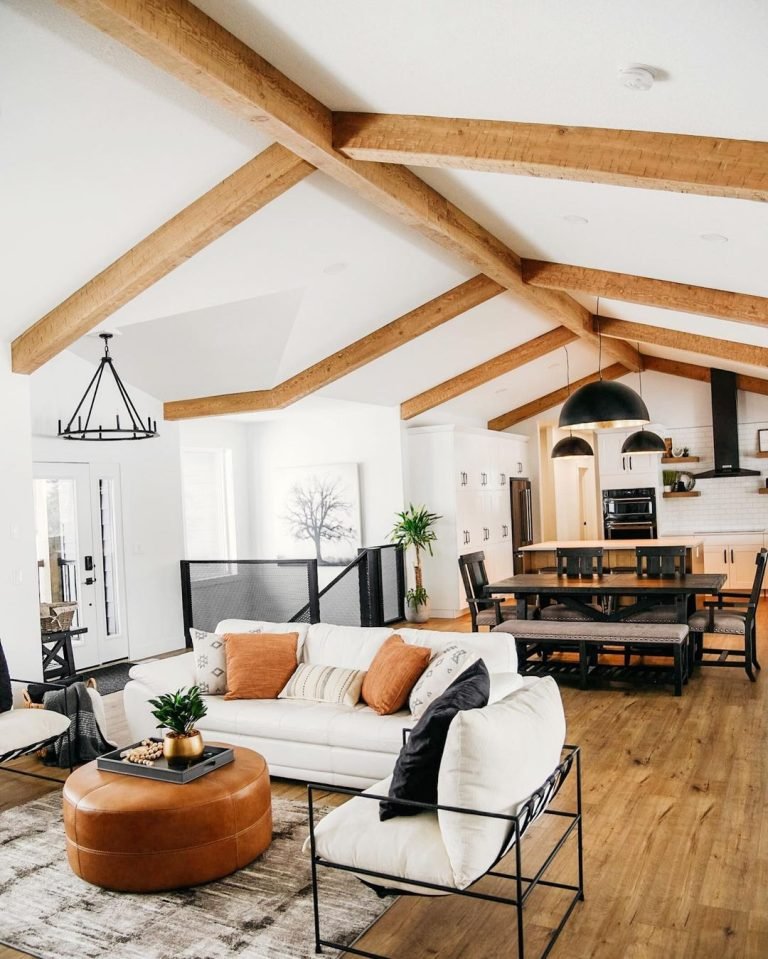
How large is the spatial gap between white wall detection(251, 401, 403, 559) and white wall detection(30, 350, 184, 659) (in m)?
2.04

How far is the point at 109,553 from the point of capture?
8.15 meters

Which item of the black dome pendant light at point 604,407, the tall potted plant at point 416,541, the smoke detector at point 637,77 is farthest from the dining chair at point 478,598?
the smoke detector at point 637,77

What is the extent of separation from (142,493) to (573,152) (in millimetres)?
5985

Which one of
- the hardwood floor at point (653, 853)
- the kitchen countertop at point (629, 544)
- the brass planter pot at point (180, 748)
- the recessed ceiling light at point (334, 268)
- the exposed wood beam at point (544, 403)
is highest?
the recessed ceiling light at point (334, 268)

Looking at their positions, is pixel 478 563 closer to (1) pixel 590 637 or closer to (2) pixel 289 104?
(1) pixel 590 637

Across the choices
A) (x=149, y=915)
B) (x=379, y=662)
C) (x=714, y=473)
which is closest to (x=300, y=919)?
(x=149, y=915)

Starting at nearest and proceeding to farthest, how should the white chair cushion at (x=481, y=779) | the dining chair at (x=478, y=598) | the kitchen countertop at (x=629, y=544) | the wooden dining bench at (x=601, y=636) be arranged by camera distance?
the white chair cushion at (x=481, y=779)
the wooden dining bench at (x=601, y=636)
the dining chair at (x=478, y=598)
the kitchen countertop at (x=629, y=544)

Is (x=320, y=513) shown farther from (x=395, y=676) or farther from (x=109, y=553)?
(x=395, y=676)

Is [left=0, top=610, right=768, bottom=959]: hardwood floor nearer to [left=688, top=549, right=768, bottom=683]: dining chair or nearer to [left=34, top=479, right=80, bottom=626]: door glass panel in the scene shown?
[left=688, top=549, right=768, bottom=683]: dining chair

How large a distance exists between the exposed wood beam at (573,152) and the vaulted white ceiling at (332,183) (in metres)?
0.08

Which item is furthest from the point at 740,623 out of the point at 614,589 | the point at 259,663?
the point at 259,663

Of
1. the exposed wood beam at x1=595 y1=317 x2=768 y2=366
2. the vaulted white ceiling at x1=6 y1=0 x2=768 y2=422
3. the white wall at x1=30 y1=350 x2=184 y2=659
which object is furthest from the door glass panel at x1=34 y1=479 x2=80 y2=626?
the exposed wood beam at x1=595 y1=317 x2=768 y2=366

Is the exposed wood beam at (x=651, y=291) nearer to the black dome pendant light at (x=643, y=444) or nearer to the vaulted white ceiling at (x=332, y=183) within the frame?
the vaulted white ceiling at (x=332, y=183)

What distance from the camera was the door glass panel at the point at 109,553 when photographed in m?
8.12
